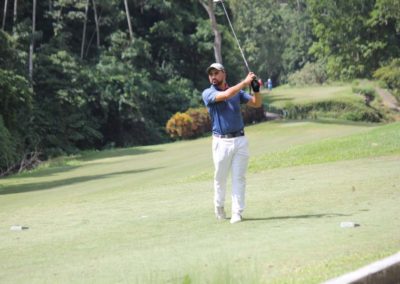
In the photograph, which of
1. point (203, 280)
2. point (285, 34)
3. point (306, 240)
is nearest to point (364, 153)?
point (306, 240)

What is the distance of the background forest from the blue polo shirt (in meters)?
27.5

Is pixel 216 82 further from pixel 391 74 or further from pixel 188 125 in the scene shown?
pixel 391 74

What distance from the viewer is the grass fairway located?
→ 322 inches

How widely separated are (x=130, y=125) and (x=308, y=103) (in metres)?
18.6

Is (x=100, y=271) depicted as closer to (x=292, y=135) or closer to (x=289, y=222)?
(x=289, y=222)

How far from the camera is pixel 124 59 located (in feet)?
193

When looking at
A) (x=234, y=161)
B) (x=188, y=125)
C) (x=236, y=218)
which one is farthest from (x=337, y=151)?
(x=188, y=125)

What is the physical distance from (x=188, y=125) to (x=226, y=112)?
3752 cm

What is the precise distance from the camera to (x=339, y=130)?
40688 millimetres

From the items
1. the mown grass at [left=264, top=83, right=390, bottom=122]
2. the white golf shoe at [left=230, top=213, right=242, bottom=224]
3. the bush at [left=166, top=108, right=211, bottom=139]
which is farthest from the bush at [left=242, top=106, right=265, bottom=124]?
the white golf shoe at [left=230, top=213, right=242, bottom=224]

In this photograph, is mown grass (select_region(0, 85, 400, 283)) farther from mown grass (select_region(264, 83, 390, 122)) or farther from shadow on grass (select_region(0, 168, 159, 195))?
mown grass (select_region(264, 83, 390, 122))

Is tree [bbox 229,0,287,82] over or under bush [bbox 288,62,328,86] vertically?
over

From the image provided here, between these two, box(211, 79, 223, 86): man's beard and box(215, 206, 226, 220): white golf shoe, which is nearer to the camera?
box(211, 79, 223, 86): man's beard

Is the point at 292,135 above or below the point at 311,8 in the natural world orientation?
below
